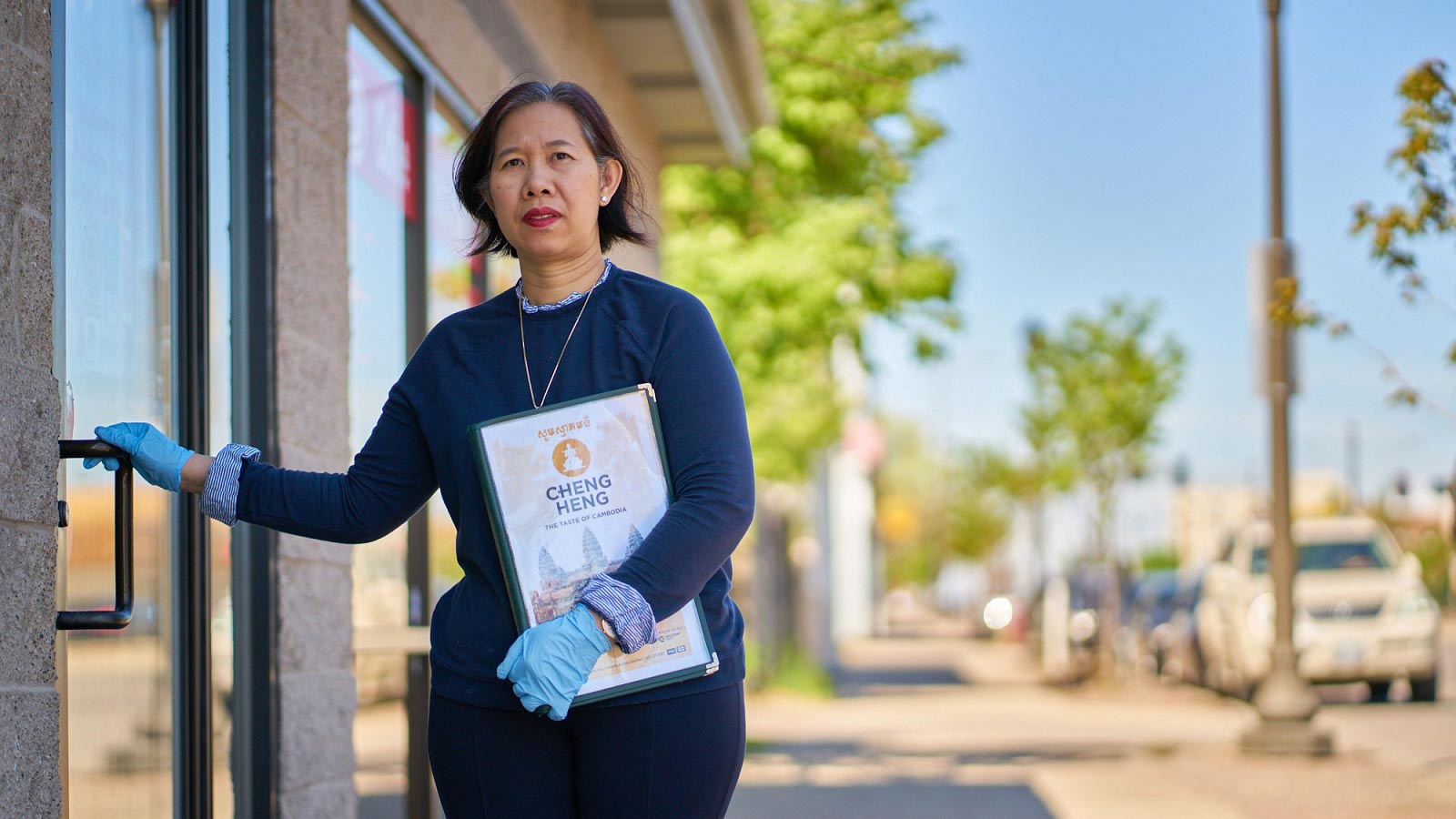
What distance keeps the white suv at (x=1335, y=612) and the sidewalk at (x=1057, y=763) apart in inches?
19.2

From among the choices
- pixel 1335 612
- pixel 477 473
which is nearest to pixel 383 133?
pixel 477 473

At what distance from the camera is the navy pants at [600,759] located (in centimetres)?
229

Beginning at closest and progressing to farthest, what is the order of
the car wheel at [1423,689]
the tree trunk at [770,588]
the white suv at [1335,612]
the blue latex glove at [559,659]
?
1. the blue latex glove at [559,659]
2. the white suv at [1335,612]
3. the car wheel at [1423,689]
4. the tree trunk at [770,588]

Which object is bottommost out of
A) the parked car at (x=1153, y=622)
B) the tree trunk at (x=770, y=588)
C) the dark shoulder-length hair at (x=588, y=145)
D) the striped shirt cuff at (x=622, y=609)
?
the parked car at (x=1153, y=622)

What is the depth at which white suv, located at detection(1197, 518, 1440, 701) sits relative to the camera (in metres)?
15.8

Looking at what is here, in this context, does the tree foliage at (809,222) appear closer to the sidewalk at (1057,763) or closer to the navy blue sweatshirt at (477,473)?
the sidewalk at (1057,763)

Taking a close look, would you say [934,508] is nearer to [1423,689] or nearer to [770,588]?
[770,588]

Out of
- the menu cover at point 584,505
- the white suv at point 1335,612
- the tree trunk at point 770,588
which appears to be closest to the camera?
the menu cover at point 584,505

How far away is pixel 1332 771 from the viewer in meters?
10.4

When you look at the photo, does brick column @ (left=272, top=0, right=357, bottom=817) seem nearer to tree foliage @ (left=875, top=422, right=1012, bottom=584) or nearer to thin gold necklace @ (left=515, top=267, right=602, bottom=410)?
thin gold necklace @ (left=515, top=267, right=602, bottom=410)

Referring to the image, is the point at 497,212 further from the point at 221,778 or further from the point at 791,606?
the point at 791,606

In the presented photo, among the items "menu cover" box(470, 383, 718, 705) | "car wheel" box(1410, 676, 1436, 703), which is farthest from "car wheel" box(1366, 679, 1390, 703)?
"menu cover" box(470, 383, 718, 705)

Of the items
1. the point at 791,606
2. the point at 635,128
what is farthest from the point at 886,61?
the point at 791,606

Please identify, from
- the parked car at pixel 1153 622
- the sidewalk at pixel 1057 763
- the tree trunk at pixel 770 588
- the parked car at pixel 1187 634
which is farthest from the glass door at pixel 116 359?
the parked car at pixel 1153 622
